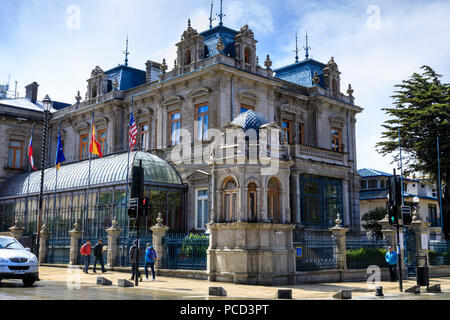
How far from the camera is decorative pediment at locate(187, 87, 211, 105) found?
31.8 metres

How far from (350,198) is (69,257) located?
20282mm

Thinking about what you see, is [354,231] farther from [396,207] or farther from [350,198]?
[396,207]

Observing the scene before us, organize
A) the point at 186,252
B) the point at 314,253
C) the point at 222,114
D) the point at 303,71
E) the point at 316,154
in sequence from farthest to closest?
the point at 303,71 → the point at 316,154 → the point at 222,114 → the point at 186,252 → the point at 314,253

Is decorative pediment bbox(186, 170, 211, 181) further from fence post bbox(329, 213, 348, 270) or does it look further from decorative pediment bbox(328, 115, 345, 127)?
decorative pediment bbox(328, 115, 345, 127)

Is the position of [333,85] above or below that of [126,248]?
above

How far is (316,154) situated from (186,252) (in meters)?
13.8

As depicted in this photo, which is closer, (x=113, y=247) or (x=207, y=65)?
(x=113, y=247)

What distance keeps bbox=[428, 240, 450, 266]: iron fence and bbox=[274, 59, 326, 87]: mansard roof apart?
53.5ft

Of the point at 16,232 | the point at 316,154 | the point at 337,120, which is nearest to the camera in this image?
the point at 16,232

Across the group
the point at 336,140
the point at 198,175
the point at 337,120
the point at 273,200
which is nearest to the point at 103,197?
the point at 198,175

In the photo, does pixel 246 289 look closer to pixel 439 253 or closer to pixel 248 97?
pixel 439 253

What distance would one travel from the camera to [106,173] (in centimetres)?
3189

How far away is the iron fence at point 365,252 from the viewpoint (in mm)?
23781

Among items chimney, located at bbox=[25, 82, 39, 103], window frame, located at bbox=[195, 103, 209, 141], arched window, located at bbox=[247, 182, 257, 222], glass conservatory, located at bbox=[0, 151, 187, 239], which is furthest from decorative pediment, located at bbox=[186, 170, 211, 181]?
chimney, located at bbox=[25, 82, 39, 103]
